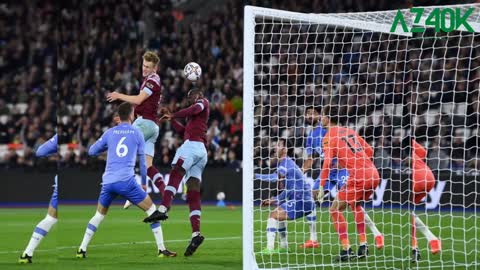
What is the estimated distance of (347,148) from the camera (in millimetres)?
10430

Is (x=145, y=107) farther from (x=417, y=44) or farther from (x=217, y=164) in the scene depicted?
(x=417, y=44)

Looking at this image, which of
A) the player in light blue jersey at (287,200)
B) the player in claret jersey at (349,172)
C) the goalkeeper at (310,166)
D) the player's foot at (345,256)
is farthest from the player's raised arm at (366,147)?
the player's foot at (345,256)

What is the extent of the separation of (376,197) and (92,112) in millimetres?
9215

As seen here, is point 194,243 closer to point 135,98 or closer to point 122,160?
point 122,160

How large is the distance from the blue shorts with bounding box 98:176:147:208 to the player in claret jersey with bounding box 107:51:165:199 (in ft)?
3.32

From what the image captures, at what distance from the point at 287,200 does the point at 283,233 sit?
72cm

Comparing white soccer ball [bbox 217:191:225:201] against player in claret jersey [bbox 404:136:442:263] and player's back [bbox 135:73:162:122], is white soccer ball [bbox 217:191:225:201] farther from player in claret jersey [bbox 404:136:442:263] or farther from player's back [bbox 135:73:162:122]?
player in claret jersey [bbox 404:136:442:263]

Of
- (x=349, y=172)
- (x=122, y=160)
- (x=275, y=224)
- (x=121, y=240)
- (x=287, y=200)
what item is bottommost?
(x=121, y=240)

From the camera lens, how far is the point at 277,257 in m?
10.8

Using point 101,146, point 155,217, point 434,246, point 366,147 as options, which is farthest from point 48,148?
point 434,246

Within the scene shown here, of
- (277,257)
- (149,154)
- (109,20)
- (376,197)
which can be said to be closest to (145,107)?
(149,154)

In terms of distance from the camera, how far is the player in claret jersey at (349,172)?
405 inches

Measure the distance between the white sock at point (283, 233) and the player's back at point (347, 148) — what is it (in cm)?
133

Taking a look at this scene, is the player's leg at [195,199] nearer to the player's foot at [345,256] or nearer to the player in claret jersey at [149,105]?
the player in claret jersey at [149,105]
